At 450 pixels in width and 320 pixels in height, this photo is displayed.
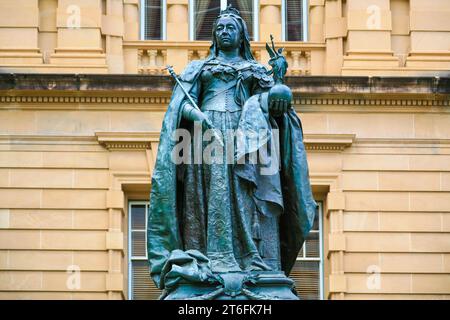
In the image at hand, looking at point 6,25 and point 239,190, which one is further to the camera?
point 6,25

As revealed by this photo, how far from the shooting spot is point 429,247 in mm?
33969

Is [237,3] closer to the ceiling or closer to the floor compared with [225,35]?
closer to the ceiling

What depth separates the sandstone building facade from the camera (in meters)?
33.8

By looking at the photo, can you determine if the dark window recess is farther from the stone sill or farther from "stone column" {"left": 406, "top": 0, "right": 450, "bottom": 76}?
"stone column" {"left": 406, "top": 0, "right": 450, "bottom": 76}

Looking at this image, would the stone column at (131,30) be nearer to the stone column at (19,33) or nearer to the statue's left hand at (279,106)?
the stone column at (19,33)

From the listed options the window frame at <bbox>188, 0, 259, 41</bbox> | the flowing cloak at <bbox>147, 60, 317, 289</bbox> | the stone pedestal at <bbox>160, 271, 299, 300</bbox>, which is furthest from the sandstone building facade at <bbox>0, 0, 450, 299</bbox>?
the stone pedestal at <bbox>160, 271, 299, 300</bbox>

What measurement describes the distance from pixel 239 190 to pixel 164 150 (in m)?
0.81

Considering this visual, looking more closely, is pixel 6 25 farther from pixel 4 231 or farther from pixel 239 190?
pixel 239 190

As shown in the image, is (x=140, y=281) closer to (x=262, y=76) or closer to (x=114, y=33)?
(x=114, y=33)

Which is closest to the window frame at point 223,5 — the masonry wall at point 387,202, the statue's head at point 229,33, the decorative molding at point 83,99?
the decorative molding at point 83,99

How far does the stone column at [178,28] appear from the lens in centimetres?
3500

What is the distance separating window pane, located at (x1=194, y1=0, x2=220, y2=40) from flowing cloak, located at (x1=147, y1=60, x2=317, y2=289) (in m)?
15.4

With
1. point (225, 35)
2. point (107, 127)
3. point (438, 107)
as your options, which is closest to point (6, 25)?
point (107, 127)
